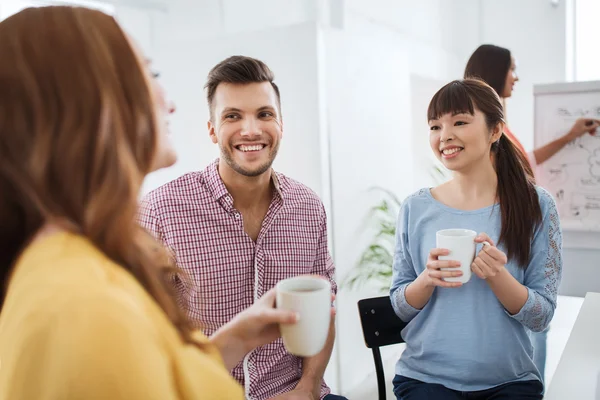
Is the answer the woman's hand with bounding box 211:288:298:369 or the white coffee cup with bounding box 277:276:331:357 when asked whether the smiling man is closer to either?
the woman's hand with bounding box 211:288:298:369

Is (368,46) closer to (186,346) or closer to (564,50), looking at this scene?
(564,50)

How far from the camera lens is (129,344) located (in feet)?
1.76

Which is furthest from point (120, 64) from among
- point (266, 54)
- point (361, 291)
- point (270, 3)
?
point (361, 291)

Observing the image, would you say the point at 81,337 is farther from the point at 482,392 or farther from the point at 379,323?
the point at 379,323

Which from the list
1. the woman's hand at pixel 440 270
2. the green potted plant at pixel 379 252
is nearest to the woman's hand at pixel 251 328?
the woman's hand at pixel 440 270

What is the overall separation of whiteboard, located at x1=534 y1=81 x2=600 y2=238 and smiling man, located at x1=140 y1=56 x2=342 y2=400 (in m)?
1.80

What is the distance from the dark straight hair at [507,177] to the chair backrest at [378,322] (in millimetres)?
494

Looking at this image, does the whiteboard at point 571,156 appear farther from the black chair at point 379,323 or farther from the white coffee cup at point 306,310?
the white coffee cup at point 306,310

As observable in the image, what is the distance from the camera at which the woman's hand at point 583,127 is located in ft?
9.45

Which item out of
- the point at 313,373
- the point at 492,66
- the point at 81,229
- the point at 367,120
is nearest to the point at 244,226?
the point at 313,373

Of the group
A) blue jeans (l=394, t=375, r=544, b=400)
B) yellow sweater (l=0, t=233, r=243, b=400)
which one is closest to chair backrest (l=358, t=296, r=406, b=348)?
blue jeans (l=394, t=375, r=544, b=400)

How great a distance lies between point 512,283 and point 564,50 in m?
3.54

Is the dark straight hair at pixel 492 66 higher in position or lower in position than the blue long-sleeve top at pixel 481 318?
higher

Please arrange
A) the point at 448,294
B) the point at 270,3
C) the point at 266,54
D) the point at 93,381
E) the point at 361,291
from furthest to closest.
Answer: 1. the point at 361,291
2. the point at 270,3
3. the point at 266,54
4. the point at 448,294
5. the point at 93,381
